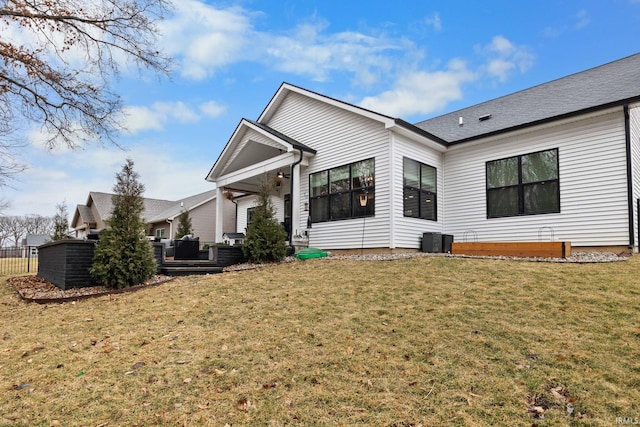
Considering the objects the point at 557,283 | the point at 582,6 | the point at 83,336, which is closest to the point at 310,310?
the point at 83,336

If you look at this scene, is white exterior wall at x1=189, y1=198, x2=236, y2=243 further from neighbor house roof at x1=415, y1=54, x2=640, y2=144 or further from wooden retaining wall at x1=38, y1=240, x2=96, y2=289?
wooden retaining wall at x1=38, y1=240, x2=96, y2=289

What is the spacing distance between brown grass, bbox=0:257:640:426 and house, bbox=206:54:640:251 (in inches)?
121

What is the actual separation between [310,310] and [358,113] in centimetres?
724

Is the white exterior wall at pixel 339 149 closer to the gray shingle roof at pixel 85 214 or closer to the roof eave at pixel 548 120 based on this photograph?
the roof eave at pixel 548 120

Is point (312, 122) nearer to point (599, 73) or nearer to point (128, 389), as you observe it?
point (599, 73)

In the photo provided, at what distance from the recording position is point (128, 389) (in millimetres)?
3389

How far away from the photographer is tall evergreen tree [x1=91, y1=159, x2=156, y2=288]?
24.2ft

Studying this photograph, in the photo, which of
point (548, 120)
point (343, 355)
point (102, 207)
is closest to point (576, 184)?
point (548, 120)

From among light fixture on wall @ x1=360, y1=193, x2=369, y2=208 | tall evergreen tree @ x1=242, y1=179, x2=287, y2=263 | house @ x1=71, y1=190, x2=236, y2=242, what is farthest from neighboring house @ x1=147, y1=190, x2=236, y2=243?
light fixture on wall @ x1=360, y1=193, x2=369, y2=208

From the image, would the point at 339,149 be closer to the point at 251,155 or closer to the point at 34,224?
the point at 251,155

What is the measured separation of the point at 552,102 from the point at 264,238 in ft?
30.0

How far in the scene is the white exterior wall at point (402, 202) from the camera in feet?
33.2

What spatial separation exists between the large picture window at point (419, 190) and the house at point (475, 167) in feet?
0.10

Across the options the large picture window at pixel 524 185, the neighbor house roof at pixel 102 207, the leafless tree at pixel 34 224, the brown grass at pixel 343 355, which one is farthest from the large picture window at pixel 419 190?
the leafless tree at pixel 34 224
